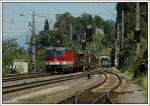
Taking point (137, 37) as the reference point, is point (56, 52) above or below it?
below

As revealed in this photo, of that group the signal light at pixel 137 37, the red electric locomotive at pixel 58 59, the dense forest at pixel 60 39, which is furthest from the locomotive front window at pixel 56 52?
the signal light at pixel 137 37

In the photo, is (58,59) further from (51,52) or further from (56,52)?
(51,52)

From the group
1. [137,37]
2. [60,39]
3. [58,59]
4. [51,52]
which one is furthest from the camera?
[60,39]

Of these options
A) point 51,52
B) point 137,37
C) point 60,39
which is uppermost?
point 60,39

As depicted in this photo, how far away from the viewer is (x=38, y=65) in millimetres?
48531

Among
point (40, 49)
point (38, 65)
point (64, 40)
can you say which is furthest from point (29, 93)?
point (64, 40)

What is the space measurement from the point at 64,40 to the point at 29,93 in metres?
45.6

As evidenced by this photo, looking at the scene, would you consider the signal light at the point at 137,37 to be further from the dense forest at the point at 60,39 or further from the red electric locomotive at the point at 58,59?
the dense forest at the point at 60,39

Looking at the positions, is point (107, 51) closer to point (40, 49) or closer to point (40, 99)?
point (40, 49)

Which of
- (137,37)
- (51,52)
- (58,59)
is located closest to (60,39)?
(51,52)

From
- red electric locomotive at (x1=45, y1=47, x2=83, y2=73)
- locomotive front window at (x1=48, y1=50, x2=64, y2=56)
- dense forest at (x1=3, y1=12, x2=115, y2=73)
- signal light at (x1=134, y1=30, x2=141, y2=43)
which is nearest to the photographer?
signal light at (x1=134, y1=30, x2=141, y2=43)

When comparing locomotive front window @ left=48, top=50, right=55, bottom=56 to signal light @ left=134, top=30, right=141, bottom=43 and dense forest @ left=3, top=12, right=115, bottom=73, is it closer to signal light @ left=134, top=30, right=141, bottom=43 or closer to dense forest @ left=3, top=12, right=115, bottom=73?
dense forest @ left=3, top=12, right=115, bottom=73

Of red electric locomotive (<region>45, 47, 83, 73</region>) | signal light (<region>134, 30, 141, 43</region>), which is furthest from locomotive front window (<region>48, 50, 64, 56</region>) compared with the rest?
signal light (<region>134, 30, 141, 43</region>)

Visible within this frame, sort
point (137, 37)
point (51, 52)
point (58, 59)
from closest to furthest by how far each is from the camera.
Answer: point (137, 37), point (58, 59), point (51, 52)
